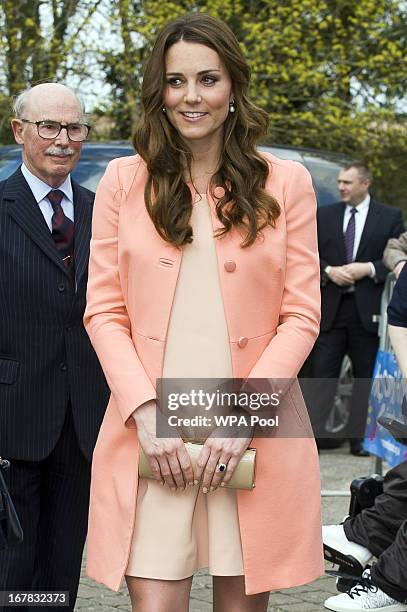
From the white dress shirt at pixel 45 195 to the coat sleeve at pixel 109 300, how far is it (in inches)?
38.0

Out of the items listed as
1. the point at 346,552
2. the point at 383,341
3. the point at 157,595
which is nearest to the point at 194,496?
the point at 157,595

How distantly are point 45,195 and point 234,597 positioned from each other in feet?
5.57

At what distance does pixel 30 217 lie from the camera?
4438 millimetres

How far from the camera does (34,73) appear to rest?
1594 centimetres

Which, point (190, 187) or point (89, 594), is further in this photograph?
point (89, 594)

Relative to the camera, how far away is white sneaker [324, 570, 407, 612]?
536cm

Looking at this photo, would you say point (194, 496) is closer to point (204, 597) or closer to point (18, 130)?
point (18, 130)

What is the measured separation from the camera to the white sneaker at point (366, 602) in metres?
5.36

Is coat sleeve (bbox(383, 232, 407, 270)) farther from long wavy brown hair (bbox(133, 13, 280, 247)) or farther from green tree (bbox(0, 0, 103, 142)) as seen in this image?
green tree (bbox(0, 0, 103, 142))

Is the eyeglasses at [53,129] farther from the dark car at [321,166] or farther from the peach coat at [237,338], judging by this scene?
the dark car at [321,166]

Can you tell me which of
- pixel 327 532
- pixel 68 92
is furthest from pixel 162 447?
pixel 327 532

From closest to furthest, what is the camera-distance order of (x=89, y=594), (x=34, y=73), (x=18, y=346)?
(x=18, y=346), (x=89, y=594), (x=34, y=73)

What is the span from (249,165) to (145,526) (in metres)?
1.02

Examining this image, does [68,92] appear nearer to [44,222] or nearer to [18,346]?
[44,222]
